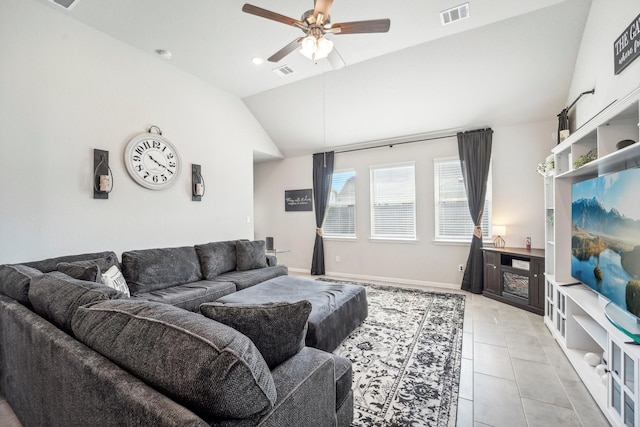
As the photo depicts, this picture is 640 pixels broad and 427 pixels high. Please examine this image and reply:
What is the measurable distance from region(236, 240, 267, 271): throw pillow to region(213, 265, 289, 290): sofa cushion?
90 mm

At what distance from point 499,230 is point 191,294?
442cm

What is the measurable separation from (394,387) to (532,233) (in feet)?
11.7

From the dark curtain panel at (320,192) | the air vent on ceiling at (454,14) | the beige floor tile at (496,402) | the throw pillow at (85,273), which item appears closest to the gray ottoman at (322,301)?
the throw pillow at (85,273)

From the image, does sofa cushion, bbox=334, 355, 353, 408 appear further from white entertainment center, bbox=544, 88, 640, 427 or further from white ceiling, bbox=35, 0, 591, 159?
white ceiling, bbox=35, 0, 591, 159

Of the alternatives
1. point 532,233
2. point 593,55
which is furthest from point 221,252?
point 593,55

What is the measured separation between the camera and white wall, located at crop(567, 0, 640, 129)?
2.28 metres

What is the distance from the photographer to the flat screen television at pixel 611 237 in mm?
1672

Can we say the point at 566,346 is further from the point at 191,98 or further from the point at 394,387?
the point at 191,98

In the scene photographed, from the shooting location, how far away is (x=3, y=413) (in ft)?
6.04

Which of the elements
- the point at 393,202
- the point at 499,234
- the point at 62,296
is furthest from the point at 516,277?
the point at 62,296

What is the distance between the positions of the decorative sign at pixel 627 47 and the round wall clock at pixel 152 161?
190 inches

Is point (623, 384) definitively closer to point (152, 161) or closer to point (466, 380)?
point (466, 380)

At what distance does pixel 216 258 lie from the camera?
12.6 feet

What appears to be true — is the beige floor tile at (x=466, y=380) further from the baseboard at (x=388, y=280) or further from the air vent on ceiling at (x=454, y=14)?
the air vent on ceiling at (x=454, y=14)
